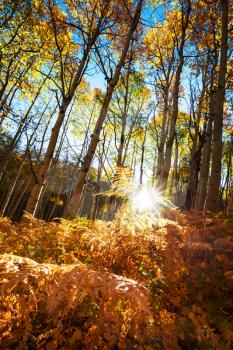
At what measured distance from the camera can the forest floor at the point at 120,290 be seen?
5.70 feet

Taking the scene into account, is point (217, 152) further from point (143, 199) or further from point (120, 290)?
point (120, 290)

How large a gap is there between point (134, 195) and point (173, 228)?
0.81m

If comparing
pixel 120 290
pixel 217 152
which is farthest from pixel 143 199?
pixel 217 152

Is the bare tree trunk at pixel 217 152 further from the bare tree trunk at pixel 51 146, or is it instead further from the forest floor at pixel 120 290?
the bare tree trunk at pixel 51 146

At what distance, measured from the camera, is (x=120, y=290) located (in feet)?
5.56

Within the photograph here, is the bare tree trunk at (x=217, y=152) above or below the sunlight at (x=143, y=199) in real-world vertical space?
above

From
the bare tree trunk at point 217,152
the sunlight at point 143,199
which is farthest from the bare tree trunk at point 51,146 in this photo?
the bare tree trunk at point 217,152

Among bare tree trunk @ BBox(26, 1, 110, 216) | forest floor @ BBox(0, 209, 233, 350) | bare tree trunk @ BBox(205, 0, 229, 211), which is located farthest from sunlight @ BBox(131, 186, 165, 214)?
bare tree trunk @ BBox(26, 1, 110, 216)

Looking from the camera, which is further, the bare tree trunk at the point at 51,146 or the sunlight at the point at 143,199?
the bare tree trunk at the point at 51,146

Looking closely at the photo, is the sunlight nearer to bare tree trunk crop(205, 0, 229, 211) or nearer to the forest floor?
the forest floor

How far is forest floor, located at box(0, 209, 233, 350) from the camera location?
1736mm

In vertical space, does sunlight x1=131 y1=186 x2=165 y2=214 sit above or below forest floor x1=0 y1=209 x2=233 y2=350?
above

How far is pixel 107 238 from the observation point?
2.86 m

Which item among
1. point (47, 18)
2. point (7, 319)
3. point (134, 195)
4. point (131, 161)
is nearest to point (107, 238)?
point (134, 195)
